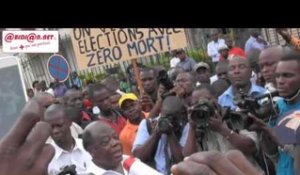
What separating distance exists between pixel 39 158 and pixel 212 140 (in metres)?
2.22

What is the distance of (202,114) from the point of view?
3.78 metres

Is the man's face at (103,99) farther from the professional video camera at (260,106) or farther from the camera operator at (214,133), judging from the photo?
the professional video camera at (260,106)

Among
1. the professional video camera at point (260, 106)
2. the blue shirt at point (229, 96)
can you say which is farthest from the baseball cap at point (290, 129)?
the blue shirt at point (229, 96)

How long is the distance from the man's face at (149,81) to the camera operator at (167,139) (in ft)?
4.95

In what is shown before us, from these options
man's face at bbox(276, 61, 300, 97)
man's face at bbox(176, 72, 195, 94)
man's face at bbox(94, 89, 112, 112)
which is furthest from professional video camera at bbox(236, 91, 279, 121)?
man's face at bbox(94, 89, 112, 112)

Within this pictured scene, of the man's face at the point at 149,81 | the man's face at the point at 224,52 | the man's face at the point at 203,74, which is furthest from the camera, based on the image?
the man's face at the point at 224,52

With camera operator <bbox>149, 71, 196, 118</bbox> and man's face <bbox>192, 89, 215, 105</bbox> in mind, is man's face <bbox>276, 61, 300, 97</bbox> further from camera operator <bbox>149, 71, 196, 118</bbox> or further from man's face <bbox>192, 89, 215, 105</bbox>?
camera operator <bbox>149, 71, 196, 118</bbox>

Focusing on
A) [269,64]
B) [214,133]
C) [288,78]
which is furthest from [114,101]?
[288,78]

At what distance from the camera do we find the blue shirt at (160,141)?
4.28m

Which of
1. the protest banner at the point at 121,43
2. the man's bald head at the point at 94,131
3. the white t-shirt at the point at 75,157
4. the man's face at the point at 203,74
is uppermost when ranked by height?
the protest banner at the point at 121,43

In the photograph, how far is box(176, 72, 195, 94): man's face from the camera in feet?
17.4

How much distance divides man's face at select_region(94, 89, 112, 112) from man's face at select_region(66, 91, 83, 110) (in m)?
1.30

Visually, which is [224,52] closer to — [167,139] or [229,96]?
[229,96]
